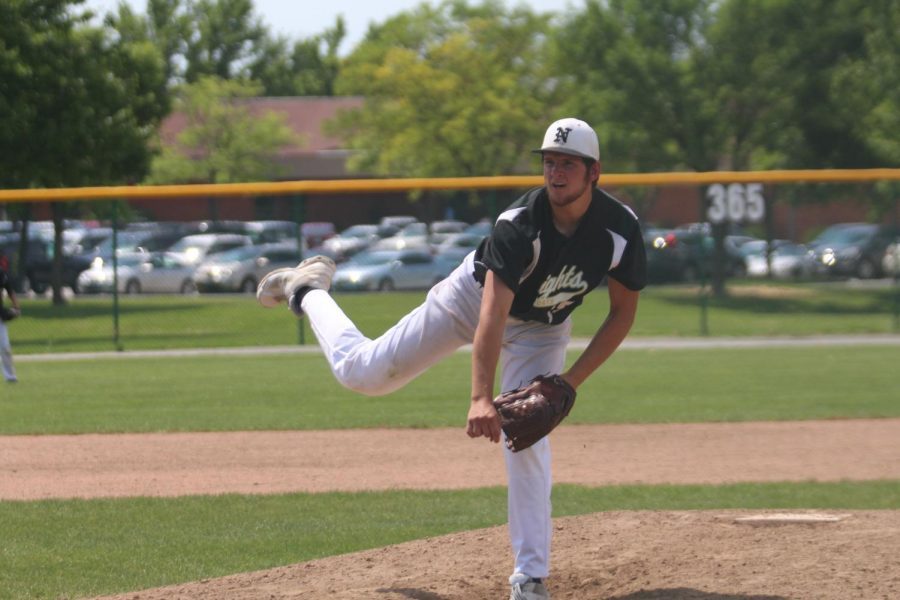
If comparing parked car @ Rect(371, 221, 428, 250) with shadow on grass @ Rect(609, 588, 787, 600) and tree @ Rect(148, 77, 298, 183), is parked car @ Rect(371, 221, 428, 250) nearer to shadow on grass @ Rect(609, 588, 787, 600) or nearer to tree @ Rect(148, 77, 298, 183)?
shadow on grass @ Rect(609, 588, 787, 600)

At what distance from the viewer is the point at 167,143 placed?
52094 millimetres

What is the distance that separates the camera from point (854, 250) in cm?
2123

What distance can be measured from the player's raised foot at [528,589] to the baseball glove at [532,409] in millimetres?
514

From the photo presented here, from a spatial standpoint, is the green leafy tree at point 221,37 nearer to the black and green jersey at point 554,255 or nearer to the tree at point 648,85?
the tree at point 648,85

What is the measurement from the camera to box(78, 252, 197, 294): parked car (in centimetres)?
2047

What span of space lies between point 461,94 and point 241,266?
69.8 feet

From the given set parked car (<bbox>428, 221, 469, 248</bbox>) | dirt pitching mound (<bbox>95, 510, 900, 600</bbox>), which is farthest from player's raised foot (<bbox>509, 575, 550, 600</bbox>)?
parked car (<bbox>428, 221, 469, 248</bbox>)

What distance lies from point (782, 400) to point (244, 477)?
19.9ft

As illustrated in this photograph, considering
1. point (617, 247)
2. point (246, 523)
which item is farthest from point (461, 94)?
point (617, 247)

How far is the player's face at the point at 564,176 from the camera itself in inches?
195

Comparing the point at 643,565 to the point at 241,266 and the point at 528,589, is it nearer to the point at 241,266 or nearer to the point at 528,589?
the point at 528,589

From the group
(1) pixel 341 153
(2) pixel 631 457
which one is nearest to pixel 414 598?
(2) pixel 631 457

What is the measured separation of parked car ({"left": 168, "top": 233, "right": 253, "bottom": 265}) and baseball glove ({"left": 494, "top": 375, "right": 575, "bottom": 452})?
15643mm

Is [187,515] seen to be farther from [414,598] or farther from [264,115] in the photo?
[264,115]
